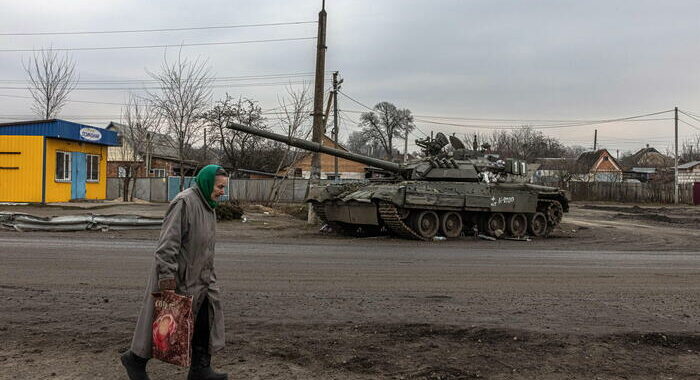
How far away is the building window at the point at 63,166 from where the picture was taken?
2412 cm

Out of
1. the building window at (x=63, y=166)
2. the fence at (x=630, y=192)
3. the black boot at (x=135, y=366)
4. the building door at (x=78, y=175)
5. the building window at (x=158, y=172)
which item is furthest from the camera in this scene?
the fence at (x=630, y=192)

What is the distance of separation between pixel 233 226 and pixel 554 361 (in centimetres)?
1535

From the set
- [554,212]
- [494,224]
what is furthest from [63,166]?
[554,212]

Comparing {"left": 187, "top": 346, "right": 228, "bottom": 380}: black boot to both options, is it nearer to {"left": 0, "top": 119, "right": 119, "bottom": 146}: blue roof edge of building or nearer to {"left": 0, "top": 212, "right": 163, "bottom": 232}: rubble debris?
{"left": 0, "top": 212, "right": 163, "bottom": 232}: rubble debris

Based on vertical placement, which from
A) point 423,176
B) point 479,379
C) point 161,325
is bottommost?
point 479,379

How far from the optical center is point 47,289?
7617 millimetres

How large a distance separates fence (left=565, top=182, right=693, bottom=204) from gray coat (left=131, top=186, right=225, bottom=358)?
47.1 metres

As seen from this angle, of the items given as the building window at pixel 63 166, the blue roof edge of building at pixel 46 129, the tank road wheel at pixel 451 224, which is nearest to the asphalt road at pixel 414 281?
the tank road wheel at pixel 451 224

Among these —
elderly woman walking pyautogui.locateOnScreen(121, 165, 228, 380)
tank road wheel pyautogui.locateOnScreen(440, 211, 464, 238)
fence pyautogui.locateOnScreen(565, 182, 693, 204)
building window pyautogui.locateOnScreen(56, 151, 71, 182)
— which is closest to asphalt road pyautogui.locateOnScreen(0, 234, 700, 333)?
elderly woman walking pyautogui.locateOnScreen(121, 165, 228, 380)

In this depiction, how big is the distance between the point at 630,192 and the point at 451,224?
37324 mm

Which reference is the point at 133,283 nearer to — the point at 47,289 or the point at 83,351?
the point at 47,289

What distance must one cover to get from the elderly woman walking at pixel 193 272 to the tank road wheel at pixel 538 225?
56.9 ft

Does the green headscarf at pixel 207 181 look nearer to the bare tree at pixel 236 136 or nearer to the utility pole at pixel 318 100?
the utility pole at pixel 318 100

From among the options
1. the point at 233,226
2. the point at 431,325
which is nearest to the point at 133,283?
the point at 431,325
